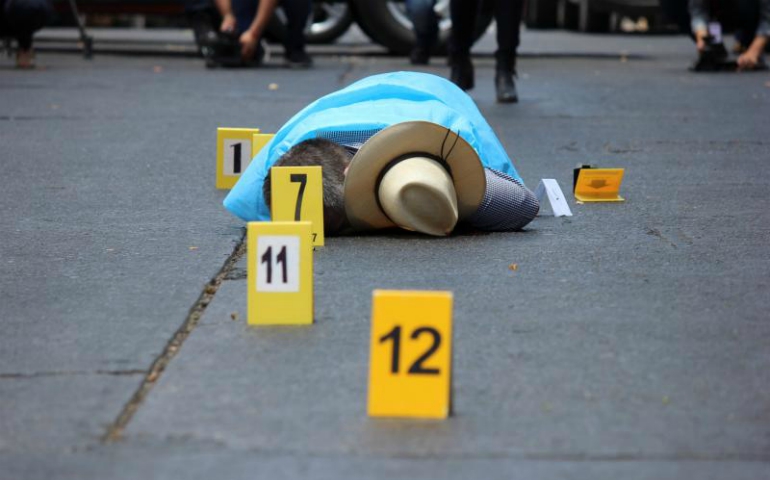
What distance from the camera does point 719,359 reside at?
9.52 feet

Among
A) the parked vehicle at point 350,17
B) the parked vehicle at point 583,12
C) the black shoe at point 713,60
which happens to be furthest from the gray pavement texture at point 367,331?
the parked vehicle at point 583,12

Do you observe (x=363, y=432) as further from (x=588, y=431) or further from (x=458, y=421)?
(x=588, y=431)

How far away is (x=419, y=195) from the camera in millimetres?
3922

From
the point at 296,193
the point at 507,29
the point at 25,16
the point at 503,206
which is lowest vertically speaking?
the point at 25,16

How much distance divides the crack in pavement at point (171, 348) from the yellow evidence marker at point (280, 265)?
0.19 meters

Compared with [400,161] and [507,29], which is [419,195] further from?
[507,29]

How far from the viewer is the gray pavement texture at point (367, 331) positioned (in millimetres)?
2344

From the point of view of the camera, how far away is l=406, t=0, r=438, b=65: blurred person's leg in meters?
10.8

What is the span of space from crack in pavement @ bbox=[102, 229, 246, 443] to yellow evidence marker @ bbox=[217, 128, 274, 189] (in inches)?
42.5

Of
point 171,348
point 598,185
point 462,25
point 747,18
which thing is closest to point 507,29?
point 462,25

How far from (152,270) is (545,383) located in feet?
4.74

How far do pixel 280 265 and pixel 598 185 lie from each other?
2.19m

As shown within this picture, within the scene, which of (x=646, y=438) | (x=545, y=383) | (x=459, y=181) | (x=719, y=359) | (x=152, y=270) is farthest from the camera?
(x=459, y=181)

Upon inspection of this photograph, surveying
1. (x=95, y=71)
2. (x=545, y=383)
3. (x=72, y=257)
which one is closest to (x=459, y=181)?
(x=72, y=257)
